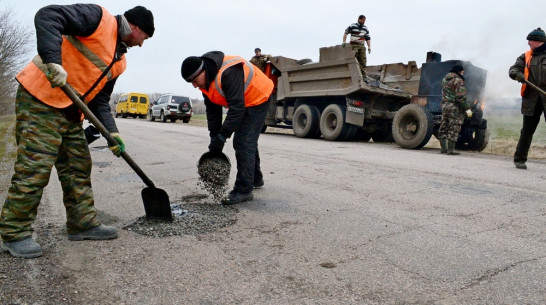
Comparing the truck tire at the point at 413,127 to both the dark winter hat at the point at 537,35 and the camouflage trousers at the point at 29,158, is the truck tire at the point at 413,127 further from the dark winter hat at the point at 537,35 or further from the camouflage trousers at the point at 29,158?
the camouflage trousers at the point at 29,158

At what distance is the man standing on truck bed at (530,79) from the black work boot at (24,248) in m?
6.11

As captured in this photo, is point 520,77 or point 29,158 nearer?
point 29,158

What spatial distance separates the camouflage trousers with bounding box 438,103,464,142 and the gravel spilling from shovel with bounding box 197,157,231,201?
18.7ft

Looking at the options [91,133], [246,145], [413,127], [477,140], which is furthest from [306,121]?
[91,133]

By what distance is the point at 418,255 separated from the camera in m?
2.57

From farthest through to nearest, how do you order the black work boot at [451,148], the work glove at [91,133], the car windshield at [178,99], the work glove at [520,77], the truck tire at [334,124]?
the car windshield at [178,99] → the truck tire at [334,124] → the black work boot at [451,148] → the work glove at [520,77] → the work glove at [91,133]

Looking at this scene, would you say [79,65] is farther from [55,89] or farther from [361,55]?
[361,55]

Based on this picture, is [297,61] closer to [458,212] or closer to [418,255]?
[458,212]

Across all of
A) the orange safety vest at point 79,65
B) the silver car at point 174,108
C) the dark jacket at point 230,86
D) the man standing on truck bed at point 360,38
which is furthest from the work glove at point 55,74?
the silver car at point 174,108

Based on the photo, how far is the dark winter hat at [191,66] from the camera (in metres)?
3.55

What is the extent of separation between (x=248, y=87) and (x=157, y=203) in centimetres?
135

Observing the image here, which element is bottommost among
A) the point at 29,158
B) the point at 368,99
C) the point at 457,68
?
the point at 29,158

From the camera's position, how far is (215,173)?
4.00 m

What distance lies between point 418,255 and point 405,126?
7.42 meters
